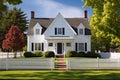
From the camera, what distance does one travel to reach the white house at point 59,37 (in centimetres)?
5559

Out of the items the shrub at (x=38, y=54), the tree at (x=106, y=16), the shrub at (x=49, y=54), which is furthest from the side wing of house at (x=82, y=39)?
the tree at (x=106, y=16)

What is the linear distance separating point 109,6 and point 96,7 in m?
2.01

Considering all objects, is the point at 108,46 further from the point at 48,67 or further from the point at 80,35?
the point at 48,67

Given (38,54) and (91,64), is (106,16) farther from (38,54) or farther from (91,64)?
(38,54)

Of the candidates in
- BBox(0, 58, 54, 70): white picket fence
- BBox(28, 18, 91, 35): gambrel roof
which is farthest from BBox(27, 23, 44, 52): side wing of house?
BBox(0, 58, 54, 70): white picket fence

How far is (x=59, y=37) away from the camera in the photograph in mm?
54938

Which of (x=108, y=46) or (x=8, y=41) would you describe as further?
(x=108, y=46)

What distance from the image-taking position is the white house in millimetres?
55594

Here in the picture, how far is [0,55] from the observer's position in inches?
2028

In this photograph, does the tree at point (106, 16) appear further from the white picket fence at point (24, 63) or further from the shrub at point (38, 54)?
the shrub at point (38, 54)

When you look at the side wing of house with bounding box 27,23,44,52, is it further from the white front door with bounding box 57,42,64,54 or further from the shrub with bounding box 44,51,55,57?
the shrub with bounding box 44,51,55,57

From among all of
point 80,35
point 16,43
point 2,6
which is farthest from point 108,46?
point 2,6

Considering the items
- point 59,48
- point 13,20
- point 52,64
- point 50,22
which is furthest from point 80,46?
point 13,20

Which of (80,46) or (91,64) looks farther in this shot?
(80,46)
